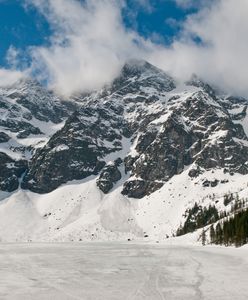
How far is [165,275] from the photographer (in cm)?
4066

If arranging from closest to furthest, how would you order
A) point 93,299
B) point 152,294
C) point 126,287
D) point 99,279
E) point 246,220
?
1. point 93,299
2. point 152,294
3. point 126,287
4. point 99,279
5. point 246,220

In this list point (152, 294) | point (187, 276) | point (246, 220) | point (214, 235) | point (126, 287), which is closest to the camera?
point (152, 294)

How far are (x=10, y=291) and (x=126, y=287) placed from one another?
785 cm

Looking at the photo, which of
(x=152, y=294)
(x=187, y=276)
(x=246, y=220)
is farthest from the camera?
(x=246, y=220)

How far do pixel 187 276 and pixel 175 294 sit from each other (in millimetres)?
11457

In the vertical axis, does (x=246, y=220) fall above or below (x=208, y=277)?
above

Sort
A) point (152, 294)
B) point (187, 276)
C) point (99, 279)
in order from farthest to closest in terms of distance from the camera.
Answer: point (187, 276) < point (99, 279) < point (152, 294)

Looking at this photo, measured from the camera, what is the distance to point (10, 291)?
29.9m

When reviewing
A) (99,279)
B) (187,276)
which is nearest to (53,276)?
(99,279)

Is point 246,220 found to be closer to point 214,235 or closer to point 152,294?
point 214,235

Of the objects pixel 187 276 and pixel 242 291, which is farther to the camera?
pixel 187 276

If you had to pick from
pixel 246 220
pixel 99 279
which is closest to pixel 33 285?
pixel 99 279

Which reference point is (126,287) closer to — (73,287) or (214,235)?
(73,287)

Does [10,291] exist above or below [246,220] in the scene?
below
